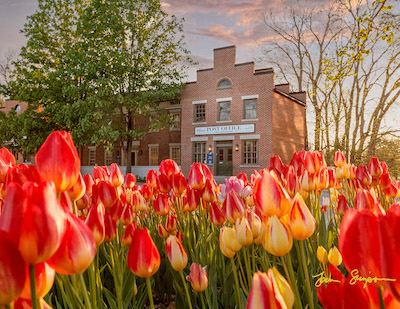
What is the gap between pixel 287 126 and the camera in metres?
24.9

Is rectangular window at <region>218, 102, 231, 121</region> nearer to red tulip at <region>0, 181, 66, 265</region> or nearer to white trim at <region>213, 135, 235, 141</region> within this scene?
white trim at <region>213, 135, 235, 141</region>

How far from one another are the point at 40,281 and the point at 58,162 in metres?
0.36

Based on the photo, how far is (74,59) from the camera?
20734 mm

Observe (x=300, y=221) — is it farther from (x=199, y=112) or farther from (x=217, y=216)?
(x=199, y=112)

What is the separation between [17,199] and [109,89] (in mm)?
21557

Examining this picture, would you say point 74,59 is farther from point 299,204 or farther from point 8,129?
point 299,204

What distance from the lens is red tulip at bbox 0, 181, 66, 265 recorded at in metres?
0.43

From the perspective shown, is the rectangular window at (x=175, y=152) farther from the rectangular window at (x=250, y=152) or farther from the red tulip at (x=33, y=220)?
the red tulip at (x=33, y=220)

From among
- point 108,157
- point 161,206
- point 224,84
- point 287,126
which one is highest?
point 224,84

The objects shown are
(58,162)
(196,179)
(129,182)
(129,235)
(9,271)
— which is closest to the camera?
(9,271)

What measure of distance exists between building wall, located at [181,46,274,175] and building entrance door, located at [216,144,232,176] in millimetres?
506

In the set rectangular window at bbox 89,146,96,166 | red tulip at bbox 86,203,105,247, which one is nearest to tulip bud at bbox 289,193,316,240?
red tulip at bbox 86,203,105,247

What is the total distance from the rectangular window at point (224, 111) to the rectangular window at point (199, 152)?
249cm

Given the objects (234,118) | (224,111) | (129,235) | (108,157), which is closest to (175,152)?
(224,111)
